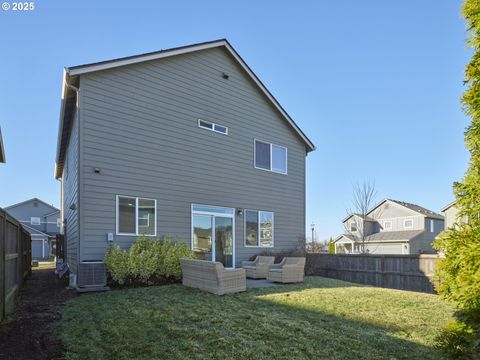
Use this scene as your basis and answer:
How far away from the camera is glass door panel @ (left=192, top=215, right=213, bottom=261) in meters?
11.7

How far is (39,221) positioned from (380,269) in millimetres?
42509

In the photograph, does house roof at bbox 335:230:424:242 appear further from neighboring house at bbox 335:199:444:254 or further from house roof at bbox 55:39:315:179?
house roof at bbox 55:39:315:179

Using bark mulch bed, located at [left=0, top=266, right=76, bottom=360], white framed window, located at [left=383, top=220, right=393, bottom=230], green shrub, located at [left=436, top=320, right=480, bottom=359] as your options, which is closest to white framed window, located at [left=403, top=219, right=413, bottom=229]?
white framed window, located at [left=383, top=220, right=393, bottom=230]

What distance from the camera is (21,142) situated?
2012 centimetres

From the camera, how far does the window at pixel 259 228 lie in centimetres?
1345

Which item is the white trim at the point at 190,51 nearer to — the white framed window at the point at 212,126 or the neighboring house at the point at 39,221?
the white framed window at the point at 212,126

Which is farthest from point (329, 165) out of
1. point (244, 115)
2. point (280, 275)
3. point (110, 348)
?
point (110, 348)

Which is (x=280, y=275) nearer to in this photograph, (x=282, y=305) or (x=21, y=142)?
(x=282, y=305)

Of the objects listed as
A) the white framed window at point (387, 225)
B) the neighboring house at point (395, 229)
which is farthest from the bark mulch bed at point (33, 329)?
the white framed window at point (387, 225)

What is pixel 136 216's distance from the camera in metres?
10.3

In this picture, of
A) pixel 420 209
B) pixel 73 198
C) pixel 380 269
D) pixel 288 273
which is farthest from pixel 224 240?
pixel 420 209

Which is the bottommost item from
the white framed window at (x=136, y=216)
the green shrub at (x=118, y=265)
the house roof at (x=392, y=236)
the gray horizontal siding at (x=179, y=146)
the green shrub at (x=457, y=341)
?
the house roof at (x=392, y=236)

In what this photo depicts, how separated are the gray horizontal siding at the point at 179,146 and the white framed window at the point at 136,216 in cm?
20

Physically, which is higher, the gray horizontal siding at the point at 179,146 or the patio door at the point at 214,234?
the gray horizontal siding at the point at 179,146
